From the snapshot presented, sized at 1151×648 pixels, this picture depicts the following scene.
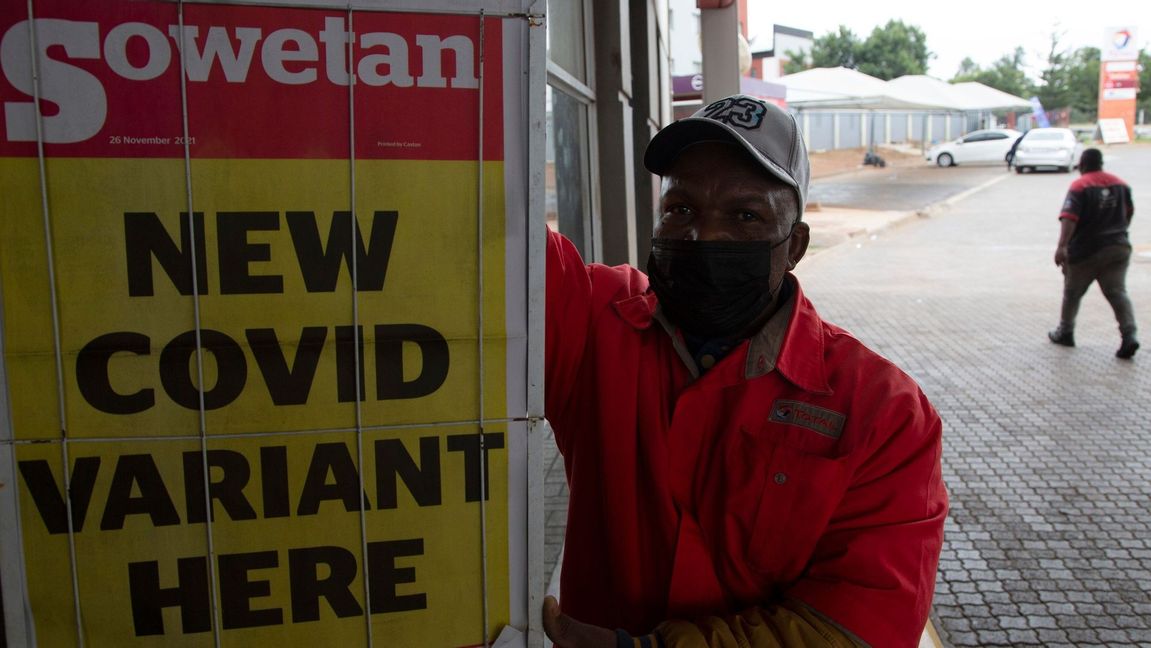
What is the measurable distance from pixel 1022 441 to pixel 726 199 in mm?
5652

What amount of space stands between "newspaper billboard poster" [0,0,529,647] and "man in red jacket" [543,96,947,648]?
37 centimetres

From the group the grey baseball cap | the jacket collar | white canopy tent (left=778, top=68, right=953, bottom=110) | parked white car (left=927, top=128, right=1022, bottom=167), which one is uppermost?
white canopy tent (left=778, top=68, right=953, bottom=110)

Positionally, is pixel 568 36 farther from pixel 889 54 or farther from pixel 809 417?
pixel 889 54

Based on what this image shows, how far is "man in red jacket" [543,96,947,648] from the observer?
4.90 ft

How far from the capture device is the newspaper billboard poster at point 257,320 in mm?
→ 1108

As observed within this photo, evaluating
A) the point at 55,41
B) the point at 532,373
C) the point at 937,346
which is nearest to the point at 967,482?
the point at 937,346

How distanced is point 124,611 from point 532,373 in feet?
2.00

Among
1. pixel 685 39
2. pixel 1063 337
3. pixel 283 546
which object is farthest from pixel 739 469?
pixel 685 39

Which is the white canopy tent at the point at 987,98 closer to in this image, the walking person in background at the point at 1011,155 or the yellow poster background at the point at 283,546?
the walking person in background at the point at 1011,155

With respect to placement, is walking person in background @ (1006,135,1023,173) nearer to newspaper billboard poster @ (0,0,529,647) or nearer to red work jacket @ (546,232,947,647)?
red work jacket @ (546,232,947,647)

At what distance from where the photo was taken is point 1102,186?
8.56 m

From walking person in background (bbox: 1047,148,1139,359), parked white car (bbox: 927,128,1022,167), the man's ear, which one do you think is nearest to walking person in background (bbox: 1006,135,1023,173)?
parked white car (bbox: 927,128,1022,167)

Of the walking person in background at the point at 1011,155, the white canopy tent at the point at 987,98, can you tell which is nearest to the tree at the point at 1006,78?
the white canopy tent at the point at 987,98

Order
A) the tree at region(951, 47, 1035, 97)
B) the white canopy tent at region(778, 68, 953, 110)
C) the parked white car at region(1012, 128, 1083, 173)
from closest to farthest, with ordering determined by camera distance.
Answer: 1. the white canopy tent at region(778, 68, 953, 110)
2. the parked white car at region(1012, 128, 1083, 173)
3. the tree at region(951, 47, 1035, 97)
